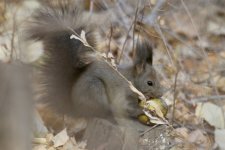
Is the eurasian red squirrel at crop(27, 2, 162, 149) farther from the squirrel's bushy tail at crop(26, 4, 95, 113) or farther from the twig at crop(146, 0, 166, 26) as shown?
the twig at crop(146, 0, 166, 26)

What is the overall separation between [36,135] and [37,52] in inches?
43.3

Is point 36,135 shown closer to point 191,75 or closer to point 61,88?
point 61,88

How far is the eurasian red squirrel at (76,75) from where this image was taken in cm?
409

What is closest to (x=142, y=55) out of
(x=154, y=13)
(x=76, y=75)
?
(x=76, y=75)

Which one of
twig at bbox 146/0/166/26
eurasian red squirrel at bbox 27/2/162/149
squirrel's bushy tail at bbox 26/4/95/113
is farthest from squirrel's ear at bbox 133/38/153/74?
twig at bbox 146/0/166/26

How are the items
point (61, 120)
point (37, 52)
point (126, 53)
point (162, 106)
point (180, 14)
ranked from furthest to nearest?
point (180, 14), point (126, 53), point (37, 52), point (61, 120), point (162, 106)

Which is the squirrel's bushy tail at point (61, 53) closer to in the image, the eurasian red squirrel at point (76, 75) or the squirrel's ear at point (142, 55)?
the eurasian red squirrel at point (76, 75)

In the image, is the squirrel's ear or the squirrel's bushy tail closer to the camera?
the squirrel's bushy tail

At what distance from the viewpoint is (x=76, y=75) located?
417cm

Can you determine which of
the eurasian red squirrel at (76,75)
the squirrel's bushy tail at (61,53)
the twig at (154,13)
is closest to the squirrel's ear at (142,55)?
the eurasian red squirrel at (76,75)

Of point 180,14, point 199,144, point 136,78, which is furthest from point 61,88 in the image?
point 180,14

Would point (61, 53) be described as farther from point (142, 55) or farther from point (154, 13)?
point (154, 13)

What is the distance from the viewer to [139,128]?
4.03 m

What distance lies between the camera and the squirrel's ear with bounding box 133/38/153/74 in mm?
4195
